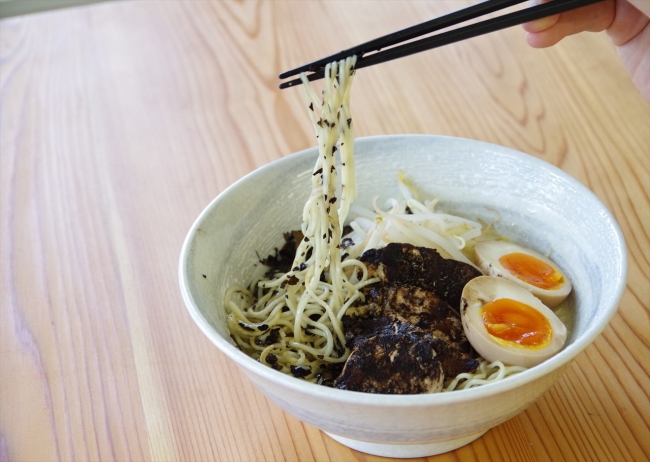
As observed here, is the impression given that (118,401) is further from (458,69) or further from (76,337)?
(458,69)

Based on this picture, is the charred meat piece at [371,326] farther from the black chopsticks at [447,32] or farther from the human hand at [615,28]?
the human hand at [615,28]

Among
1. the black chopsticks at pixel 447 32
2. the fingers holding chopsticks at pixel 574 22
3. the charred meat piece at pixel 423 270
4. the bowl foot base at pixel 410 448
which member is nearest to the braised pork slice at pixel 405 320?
the charred meat piece at pixel 423 270

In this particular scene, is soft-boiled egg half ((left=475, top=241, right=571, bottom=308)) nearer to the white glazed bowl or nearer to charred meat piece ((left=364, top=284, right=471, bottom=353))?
the white glazed bowl

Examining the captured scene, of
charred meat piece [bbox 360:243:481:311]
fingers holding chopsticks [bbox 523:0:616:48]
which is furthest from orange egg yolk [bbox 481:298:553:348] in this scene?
fingers holding chopsticks [bbox 523:0:616:48]

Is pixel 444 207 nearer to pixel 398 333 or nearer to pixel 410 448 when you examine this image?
pixel 398 333

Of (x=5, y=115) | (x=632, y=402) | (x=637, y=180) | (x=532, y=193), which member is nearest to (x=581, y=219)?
(x=532, y=193)
